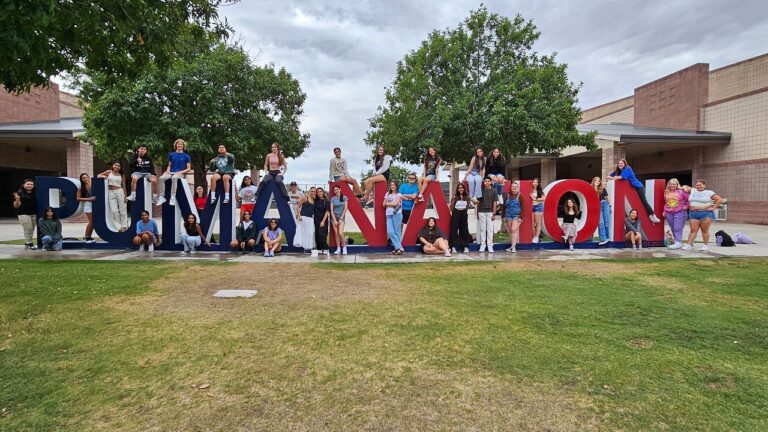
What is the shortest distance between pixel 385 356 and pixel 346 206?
266 inches

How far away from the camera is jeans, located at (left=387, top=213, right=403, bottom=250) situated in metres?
10.2

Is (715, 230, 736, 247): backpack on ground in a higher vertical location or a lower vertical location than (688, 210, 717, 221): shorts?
lower

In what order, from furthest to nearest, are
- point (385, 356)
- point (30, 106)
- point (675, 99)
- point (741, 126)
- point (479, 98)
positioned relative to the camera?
point (30, 106), point (675, 99), point (741, 126), point (479, 98), point (385, 356)

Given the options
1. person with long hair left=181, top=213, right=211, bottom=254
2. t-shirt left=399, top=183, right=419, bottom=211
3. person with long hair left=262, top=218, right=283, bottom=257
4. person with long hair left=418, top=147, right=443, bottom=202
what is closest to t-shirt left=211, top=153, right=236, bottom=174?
person with long hair left=181, top=213, right=211, bottom=254

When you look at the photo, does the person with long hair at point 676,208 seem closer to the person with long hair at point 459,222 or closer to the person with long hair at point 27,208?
the person with long hair at point 459,222

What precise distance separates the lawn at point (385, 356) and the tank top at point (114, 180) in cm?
447

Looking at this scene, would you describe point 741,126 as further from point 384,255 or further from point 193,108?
point 193,108

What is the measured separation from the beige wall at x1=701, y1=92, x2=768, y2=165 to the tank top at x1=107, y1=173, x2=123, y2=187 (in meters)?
25.5

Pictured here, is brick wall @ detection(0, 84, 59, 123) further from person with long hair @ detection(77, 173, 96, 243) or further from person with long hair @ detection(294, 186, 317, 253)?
person with long hair @ detection(294, 186, 317, 253)

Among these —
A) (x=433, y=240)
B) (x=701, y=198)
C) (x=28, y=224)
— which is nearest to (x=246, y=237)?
(x=433, y=240)

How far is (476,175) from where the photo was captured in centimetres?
1077

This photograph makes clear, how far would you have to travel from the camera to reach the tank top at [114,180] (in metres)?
10.5

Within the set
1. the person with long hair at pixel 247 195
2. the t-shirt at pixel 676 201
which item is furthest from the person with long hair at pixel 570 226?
the person with long hair at pixel 247 195

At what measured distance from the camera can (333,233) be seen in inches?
408
